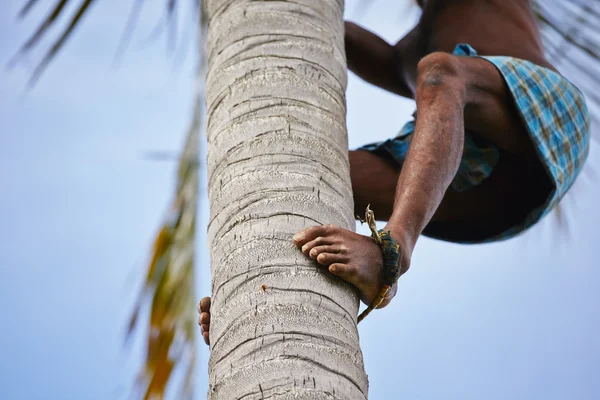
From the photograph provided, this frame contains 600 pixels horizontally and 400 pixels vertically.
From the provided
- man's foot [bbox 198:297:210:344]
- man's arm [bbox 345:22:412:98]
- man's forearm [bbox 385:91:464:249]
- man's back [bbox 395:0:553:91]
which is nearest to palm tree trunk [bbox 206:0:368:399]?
man's forearm [bbox 385:91:464:249]

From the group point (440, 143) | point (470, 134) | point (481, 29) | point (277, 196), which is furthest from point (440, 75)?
point (277, 196)

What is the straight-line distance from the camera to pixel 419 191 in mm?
2023

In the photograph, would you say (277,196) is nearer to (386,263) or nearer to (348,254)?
(348,254)

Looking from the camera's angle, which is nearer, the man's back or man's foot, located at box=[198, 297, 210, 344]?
man's foot, located at box=[198, 297, 210, 344]

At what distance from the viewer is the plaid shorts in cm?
245

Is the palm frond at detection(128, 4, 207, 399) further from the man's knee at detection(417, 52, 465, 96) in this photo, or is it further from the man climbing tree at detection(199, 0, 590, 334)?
the man's knee at detection(417, 52, 465, 96)

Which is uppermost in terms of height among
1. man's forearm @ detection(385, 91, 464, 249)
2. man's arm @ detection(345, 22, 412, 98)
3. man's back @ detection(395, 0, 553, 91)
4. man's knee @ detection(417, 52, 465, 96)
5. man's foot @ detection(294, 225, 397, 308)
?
man's arm @ detection(345, 22, 412, 98)

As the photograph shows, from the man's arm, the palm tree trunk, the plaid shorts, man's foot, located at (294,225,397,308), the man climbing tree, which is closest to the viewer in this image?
the palm tree trunk

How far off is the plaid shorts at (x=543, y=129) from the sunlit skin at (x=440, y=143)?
32 mm

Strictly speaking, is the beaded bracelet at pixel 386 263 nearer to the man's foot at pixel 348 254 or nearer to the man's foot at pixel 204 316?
the man's foot at pixel 348 254

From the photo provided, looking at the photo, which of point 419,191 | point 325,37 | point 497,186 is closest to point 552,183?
point 497,186

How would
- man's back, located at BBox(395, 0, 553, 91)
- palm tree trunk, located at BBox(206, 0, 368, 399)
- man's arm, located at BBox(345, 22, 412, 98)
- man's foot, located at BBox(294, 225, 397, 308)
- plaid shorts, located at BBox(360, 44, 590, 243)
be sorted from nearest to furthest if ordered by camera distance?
palm tree trunk, located at BBox(206, 0, 368, 399) → man's foot, located at BBox(294, 225, 397, 308) → plaid shorts, located at BBox(360, 44, 590, 243) → man's back, located at BBox(395, 0, 553, 91) → man's arm, located at BBox(345, 22, 412, 98)

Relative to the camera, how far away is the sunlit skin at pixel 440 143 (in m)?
1.78

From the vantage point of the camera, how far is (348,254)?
1.66 metres
